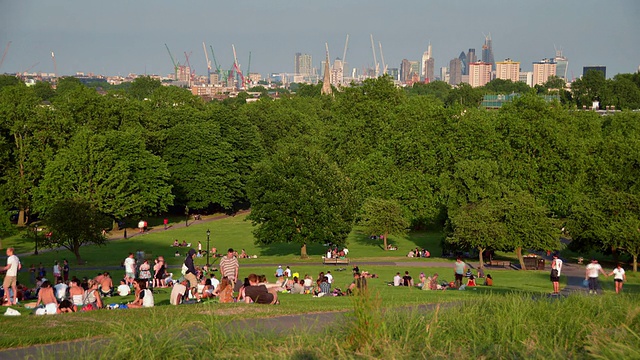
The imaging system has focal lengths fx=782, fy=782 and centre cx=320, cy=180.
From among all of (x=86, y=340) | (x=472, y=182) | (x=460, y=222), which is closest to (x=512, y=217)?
(x=460, y=222)

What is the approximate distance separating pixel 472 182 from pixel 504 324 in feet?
111

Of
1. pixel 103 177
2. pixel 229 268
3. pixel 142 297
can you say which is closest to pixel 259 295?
pixel 142 297

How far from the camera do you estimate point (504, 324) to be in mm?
15664

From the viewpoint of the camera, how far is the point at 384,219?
5247 centimetres

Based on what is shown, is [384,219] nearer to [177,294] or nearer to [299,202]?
[299,202]

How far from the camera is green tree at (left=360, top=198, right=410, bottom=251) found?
52.5m

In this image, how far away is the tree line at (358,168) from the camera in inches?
1692

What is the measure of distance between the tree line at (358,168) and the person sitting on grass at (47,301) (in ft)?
85.5

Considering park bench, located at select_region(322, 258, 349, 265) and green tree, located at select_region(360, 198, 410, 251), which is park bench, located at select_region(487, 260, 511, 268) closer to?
park bench, located at select_region(322, 258, 349, 265)

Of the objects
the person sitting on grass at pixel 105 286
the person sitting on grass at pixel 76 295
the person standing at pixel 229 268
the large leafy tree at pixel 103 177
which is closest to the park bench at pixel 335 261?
the person standing at pixel 229 268

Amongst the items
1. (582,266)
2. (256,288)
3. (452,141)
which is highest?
(452,141)

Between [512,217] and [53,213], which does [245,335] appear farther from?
[53,213]

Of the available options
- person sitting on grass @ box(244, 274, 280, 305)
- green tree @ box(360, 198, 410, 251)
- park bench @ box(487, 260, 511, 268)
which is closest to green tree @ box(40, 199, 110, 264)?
green tree @ box(360, 198, 410, 251)

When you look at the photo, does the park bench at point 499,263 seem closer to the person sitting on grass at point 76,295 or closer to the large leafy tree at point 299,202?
the large leafy tree at point 299,202
